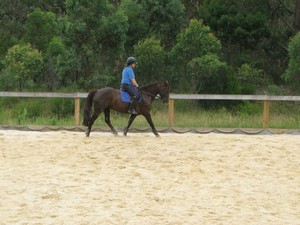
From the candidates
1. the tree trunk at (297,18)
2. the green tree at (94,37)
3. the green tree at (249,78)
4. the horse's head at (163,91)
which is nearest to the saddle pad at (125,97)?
the horse's head at (163,91)

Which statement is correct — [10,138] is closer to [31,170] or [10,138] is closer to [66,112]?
[31,170]

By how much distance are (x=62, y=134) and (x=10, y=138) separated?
1.43 metres

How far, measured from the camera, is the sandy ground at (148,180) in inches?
256

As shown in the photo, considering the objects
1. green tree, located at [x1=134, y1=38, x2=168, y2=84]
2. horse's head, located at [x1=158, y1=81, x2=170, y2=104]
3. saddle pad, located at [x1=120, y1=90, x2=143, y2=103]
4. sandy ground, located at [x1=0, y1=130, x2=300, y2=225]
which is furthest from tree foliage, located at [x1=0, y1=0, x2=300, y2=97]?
sandy ground, located at [x1=0, y1=130, x2=300, y2=225]

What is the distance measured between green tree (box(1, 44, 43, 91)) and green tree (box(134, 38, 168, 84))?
→ 163 inches

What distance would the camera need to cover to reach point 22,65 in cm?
2047

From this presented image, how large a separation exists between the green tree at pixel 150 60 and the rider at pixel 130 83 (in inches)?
295

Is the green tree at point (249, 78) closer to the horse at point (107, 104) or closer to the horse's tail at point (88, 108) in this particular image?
the horse at point (107, 104)

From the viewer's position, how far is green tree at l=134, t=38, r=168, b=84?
66.1 ft

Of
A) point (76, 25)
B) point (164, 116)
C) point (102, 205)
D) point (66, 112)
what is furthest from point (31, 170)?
point (76, 25)

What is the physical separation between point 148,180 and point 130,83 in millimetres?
4819

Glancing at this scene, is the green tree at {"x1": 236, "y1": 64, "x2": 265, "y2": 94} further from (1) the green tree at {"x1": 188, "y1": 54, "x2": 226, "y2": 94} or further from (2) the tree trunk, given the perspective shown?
(2) the tree trunk

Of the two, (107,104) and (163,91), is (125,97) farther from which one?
(163,91)

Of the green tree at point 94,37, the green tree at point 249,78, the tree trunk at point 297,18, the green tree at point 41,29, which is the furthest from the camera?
the tree trunk at point 297,18
